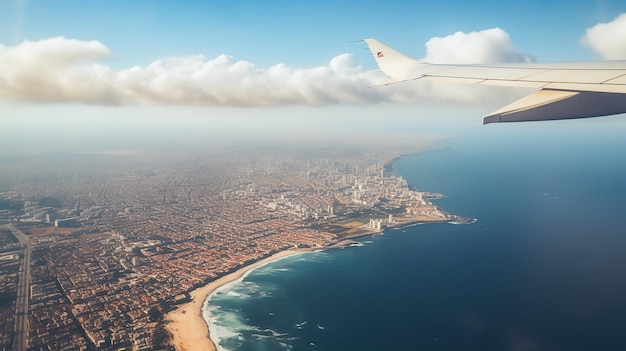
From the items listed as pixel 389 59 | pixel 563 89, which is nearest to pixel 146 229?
pixel 389 59

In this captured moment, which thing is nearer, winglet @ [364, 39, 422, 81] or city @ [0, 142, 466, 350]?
winglet @ [364, 39, 422, 81]

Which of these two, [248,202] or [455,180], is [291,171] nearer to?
[248,202]

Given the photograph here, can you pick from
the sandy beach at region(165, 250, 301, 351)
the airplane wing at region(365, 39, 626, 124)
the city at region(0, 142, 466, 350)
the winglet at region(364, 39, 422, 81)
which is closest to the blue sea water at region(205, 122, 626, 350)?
the sandy beach at region(165, 250, 301, 351)

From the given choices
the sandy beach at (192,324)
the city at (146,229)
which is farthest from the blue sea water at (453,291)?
the city at (146,229)

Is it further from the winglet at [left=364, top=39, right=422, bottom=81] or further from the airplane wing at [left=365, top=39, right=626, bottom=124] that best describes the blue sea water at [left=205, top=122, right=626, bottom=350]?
the airplane wing at [left=365, top=39, right=626, bottom=124]

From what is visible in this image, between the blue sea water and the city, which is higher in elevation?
the city

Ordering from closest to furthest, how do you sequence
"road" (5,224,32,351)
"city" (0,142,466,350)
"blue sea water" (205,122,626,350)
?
"road" (5,224,32,351)
"blue sea water" (205,122,626,350)
"city" (0,142,466,350)
